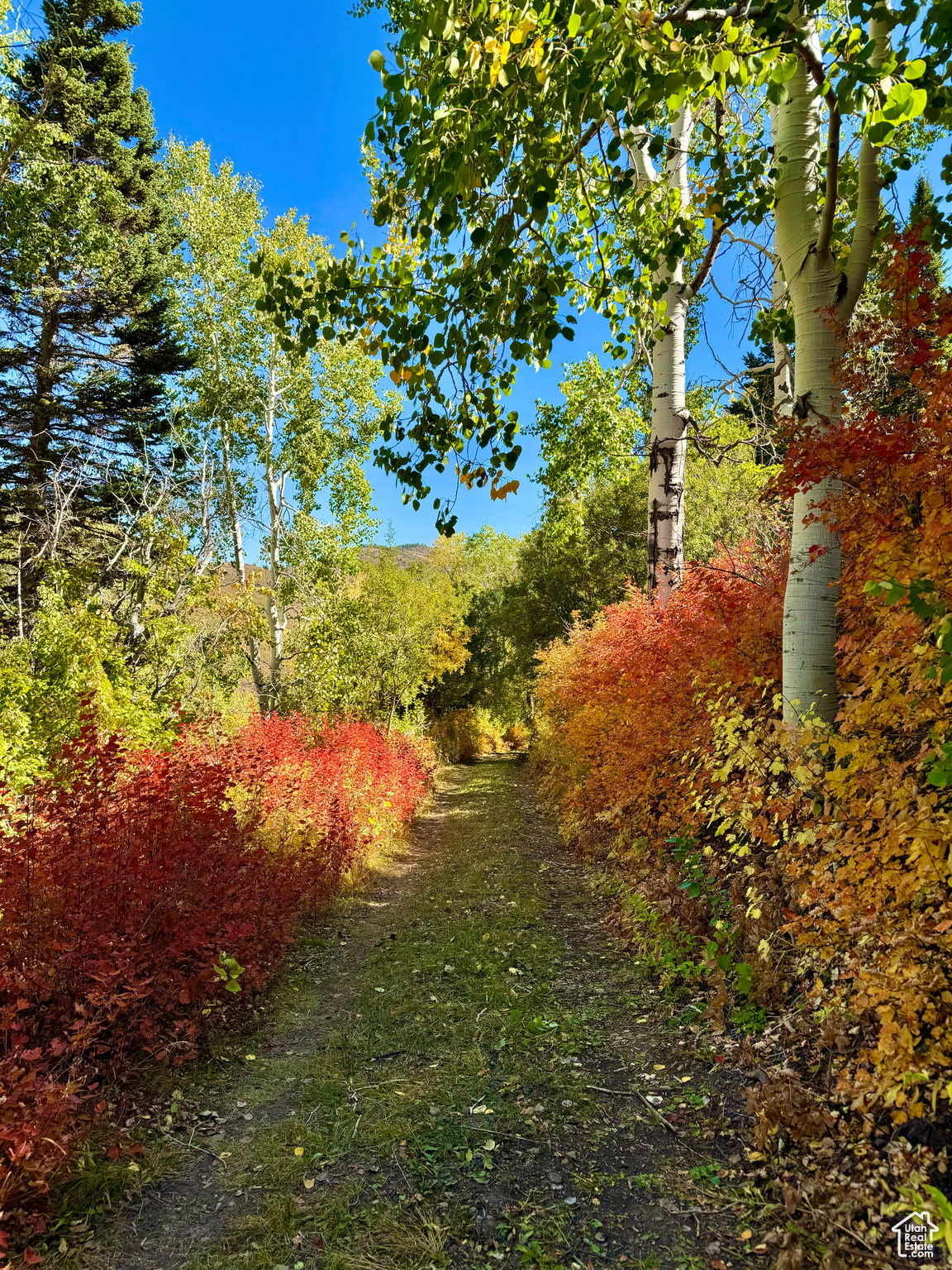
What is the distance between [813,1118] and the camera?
270cm

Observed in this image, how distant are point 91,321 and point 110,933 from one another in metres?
17.2

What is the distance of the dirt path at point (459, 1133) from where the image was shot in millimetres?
2717

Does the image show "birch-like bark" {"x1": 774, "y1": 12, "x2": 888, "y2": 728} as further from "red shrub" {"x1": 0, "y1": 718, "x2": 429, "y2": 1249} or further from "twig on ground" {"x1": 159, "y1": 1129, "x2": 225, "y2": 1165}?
"red shrub" {"x1": 0, "y1": 718, "x2": 429, "y2": 1249}

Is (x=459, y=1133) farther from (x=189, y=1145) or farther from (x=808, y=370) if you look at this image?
(x=808, y=370)

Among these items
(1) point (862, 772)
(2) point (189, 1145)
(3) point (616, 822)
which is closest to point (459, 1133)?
(2) point (189, 1145)

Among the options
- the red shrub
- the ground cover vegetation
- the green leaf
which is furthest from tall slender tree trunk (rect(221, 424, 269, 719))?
the green leaf

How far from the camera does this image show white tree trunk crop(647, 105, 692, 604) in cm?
712

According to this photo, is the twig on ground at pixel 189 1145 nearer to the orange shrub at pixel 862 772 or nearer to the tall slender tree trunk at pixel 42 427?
the orange shrub at pixel 862 772

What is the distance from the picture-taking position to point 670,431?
23.7 ft

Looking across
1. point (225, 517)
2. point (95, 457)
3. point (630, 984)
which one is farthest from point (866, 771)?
point (95, 457)

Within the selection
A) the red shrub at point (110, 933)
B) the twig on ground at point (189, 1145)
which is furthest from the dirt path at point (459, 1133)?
the red shrub at point (110, 933)

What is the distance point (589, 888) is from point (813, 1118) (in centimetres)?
490

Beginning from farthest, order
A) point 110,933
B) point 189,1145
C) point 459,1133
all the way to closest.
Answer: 1. point 110,933
2. point 189,1145
3. point 459,1133

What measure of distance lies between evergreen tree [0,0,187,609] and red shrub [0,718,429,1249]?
35.0 ft
